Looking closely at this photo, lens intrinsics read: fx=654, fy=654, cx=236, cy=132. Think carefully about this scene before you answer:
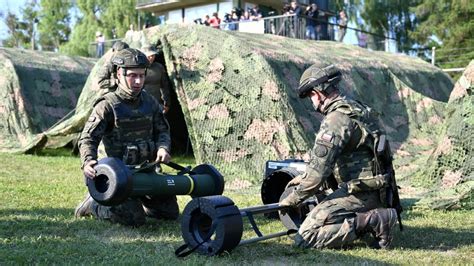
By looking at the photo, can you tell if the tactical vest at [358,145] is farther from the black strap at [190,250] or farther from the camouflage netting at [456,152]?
the camouflage netting at [456,152]

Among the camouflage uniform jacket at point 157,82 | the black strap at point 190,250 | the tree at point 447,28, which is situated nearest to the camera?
the black strap at point 190,250

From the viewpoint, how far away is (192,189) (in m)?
5.65

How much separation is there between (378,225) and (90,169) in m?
2.26

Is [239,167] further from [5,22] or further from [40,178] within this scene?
[5,22]

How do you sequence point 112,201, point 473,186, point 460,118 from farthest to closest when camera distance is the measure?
point 460,118
point 473,186
point 112,201

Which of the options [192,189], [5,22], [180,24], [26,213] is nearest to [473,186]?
[192,189]

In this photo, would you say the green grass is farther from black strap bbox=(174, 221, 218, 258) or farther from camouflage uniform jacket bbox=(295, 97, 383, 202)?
camouflage uniform jacket bbox=(295, 97, 383, 202)

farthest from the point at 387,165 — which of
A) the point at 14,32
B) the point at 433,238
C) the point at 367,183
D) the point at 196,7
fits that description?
the point at 14,32

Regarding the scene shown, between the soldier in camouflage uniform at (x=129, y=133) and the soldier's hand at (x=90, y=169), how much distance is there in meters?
0.12

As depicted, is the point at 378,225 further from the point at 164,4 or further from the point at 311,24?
the point at 164,4

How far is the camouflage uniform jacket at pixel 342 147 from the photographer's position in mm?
4758

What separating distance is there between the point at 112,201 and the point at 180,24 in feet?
18.2

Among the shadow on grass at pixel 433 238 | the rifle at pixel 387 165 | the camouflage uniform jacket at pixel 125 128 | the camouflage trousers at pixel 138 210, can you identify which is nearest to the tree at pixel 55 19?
the camouflage uniform jacket at pixel 125 128

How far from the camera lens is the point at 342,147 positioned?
4.78 metres
